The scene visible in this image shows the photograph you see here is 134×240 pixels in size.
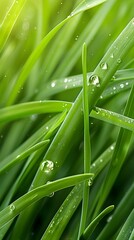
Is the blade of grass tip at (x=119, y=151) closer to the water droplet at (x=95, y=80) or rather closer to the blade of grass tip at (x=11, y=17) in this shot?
the water droplet at (x=95, y=80)

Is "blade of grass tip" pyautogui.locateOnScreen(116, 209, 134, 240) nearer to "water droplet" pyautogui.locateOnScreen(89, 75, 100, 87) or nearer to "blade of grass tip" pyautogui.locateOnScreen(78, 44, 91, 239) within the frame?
"blade of grass tip" pyautogui.locateOnScreen(78, 44, 91, 239)

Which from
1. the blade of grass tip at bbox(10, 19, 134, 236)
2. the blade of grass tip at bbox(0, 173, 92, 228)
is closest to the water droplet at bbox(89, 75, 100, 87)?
the blade of grass tip at bbox(10, 19, 134, 236)

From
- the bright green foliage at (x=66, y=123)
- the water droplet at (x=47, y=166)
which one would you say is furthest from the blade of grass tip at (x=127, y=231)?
the water droplet at (x=47, y=166)

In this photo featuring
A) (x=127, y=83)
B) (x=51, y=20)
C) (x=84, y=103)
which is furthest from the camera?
(x=51, y=20)

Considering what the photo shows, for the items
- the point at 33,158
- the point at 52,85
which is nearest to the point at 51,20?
the point at 52,85

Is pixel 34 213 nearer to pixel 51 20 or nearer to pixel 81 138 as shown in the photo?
pixel 81 138

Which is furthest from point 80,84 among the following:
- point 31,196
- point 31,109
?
point 31,196

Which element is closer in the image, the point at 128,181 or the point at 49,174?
the point at 49,174
